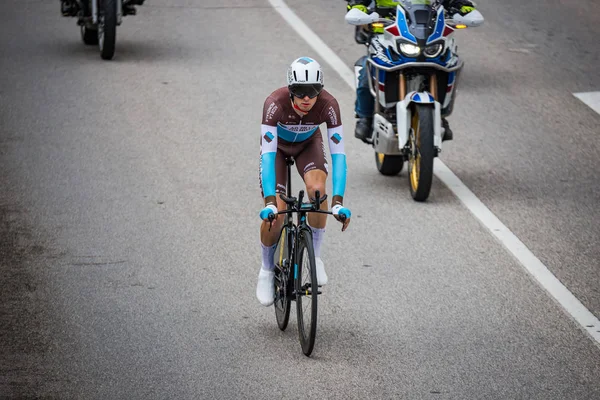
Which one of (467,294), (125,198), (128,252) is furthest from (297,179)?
(467,294)

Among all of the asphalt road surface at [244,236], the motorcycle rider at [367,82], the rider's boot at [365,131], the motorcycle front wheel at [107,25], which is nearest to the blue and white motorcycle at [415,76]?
the motorcycle rider at [367,82]

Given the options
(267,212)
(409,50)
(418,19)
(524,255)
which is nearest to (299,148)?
(267,212)

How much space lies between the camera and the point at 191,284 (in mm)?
9164

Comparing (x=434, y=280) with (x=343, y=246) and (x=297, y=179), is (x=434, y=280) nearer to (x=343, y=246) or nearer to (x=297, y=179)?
(x=343, y=246)

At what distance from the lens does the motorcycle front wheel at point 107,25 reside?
15695 mm

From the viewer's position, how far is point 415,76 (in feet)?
37.4

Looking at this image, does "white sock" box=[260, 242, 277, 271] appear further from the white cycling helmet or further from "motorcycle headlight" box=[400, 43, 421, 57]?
"motorcycle headlight" box=[400, 43, 421, 57]

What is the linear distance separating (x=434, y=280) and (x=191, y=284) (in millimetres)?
1981

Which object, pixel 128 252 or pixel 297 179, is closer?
pixel 128 252

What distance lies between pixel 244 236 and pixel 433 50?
106 inches

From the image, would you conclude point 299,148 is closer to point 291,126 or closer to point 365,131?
point 291,126

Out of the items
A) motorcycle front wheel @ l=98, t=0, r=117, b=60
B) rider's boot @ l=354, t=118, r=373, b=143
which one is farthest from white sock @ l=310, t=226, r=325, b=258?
motorcycle front wheel @ l=98, t=0, r=117, b=60

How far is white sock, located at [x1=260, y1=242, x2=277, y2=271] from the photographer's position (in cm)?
838

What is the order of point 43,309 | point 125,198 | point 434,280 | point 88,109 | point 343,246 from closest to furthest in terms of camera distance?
point 43,309 < point 434,280 < point 343,246 < point 125,198 < point 88,109
